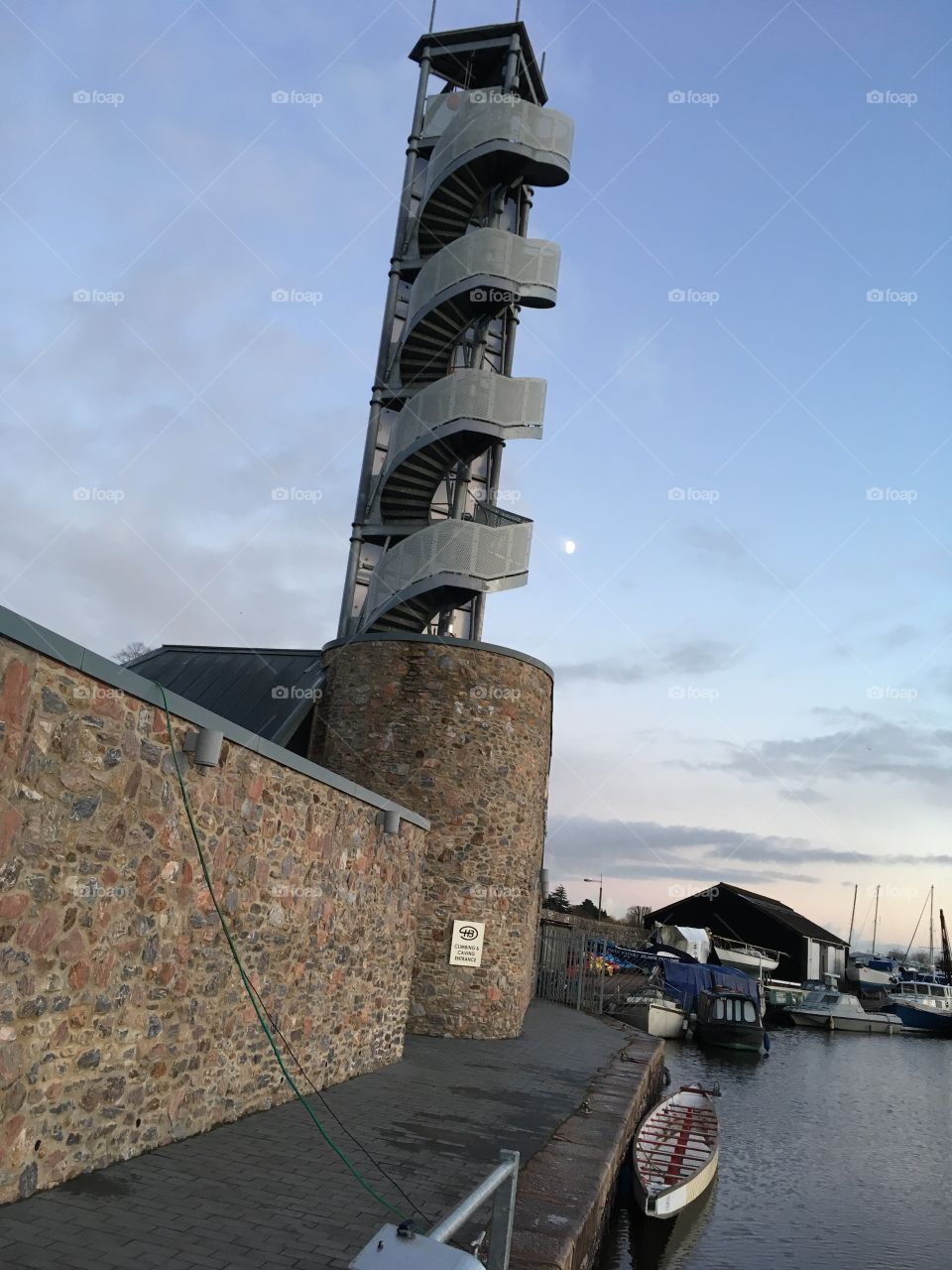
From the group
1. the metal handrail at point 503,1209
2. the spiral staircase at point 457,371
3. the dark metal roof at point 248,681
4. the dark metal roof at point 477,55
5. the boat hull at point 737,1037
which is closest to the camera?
the metal handrail at point 503,1209

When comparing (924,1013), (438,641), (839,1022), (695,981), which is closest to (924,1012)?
(924,1013)

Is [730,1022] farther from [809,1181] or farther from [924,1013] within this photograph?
[924,1013]

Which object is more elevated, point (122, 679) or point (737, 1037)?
point (122, 679)


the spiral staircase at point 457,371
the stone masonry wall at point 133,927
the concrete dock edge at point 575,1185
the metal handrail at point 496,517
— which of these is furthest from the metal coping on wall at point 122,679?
the metal handrail at point 496,517

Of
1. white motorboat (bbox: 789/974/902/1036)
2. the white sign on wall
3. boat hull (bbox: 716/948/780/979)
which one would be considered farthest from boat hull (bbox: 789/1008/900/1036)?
the white sign on wall

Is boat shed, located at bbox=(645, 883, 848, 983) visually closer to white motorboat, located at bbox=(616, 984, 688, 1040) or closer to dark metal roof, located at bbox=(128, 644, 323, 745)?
white motorboat, located at bbox=(616, 984, 688, 1040)

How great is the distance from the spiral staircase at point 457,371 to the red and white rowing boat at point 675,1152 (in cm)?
858

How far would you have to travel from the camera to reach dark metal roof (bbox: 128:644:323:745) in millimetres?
17734

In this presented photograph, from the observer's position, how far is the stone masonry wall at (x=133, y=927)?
473 cm

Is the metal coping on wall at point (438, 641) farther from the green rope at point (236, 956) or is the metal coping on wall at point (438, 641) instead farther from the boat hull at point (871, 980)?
the boat hull at point (871, 980)

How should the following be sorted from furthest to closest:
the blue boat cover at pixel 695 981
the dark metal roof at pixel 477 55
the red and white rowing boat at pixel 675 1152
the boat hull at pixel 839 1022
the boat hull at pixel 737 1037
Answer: the boat hull at pixel 839 1022, the blue boat cover at pixel 695 981, the boat hull at pixel 737 1037, the dark metal roof at pixel 477 55, the red and white rowing boat at pixel 675 1152

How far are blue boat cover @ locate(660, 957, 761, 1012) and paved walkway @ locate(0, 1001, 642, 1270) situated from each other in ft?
64.4

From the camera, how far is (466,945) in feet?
45.5

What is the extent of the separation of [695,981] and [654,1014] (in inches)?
181
